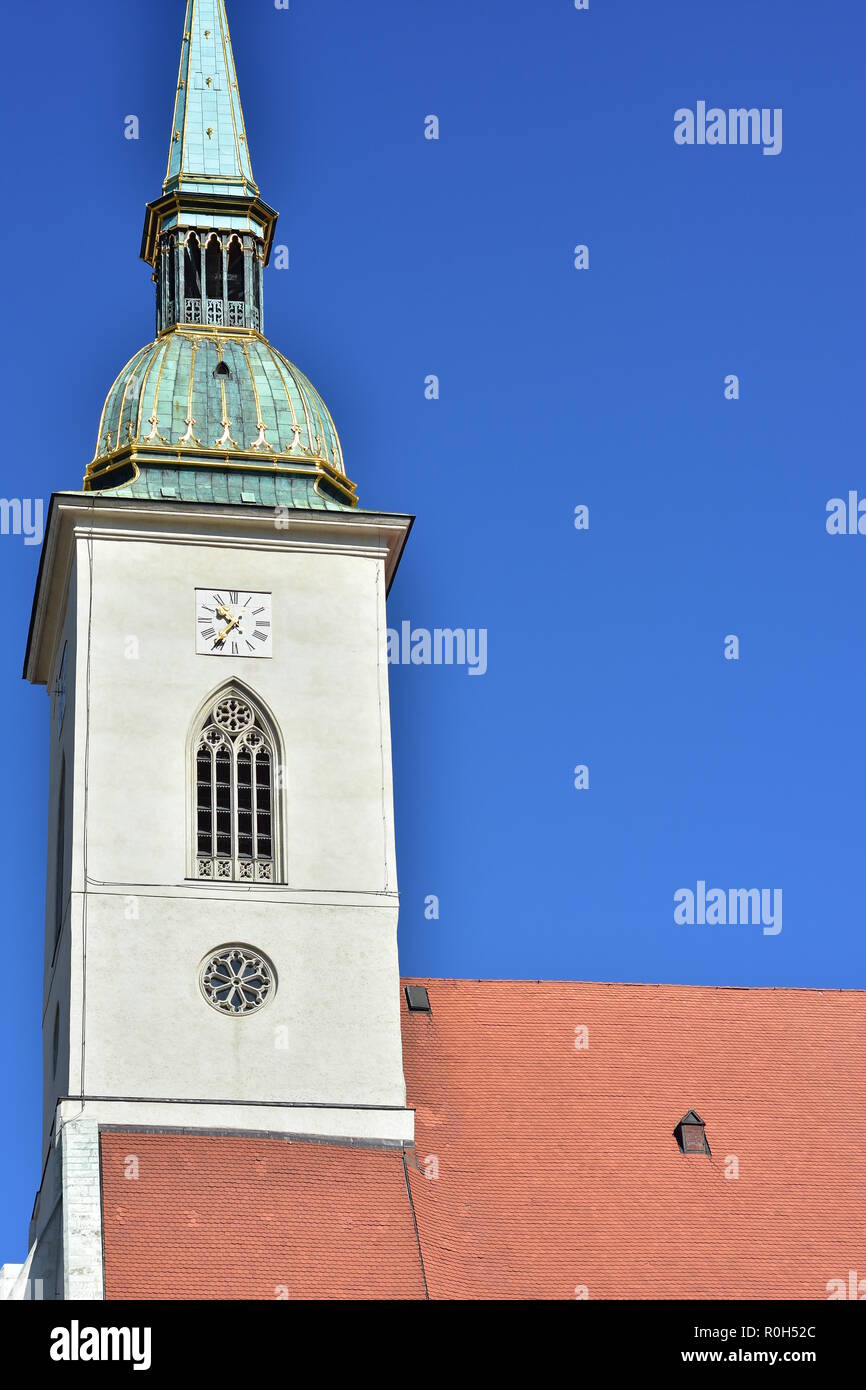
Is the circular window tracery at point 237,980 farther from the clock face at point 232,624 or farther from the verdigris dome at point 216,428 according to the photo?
the verdigris dome at point 216,428

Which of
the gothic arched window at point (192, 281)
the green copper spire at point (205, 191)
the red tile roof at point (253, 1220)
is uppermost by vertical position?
the green copper spire at point (205, 191)

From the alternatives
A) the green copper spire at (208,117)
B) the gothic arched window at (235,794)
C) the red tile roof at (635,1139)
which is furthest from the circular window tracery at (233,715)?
the green copper spire at (208,117)

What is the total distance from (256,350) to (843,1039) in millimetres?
14709

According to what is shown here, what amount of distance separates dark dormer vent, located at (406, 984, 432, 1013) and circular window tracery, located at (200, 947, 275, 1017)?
4.27 m

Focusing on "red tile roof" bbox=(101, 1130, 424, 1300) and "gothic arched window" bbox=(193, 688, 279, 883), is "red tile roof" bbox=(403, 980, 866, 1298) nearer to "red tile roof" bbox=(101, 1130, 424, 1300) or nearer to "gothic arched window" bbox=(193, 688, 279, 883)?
"red tile roof" bbox=(101, 1130, 424, 1300)

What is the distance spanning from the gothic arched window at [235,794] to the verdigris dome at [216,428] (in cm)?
366

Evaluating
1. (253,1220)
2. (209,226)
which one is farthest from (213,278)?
(253,1220)

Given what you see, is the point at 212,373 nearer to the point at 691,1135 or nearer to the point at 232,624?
the point at 232,624

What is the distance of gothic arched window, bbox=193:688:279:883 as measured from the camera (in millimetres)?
40906

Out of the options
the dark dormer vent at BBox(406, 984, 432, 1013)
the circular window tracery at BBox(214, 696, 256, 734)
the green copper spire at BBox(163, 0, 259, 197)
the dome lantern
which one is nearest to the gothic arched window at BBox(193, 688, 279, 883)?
the circular window tracery at BBox(214, 696, 256, 734)

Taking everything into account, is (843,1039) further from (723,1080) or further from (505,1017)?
(505,1017)

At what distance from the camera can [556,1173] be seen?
4172 cm

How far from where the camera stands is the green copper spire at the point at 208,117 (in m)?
46.5
